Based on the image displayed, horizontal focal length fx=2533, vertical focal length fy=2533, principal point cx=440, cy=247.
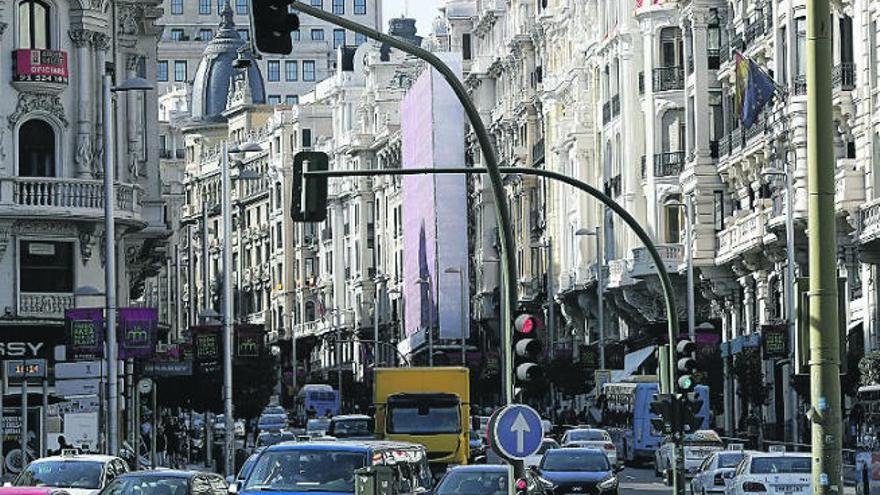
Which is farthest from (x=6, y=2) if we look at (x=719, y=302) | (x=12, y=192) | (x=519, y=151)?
(x=519, y=151)

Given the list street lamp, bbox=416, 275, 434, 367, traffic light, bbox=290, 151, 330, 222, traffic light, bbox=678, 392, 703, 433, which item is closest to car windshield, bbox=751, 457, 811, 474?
traffic light, bbox=678, 392, 703, 433

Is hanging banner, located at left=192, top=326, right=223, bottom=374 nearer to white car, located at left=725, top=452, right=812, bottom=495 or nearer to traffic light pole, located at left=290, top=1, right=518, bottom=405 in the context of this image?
white car, located at left=725, top=452, right=812, bottom=495

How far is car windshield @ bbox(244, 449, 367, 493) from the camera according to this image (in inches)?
1225

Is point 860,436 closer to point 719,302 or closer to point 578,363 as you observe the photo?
point 719,302

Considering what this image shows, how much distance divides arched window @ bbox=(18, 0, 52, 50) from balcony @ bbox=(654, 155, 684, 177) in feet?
105

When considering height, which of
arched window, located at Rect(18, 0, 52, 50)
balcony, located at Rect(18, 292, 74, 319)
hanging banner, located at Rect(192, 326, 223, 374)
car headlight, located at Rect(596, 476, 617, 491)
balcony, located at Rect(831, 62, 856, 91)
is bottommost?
car headlight, located at Rect(596, 476, 617, 491)

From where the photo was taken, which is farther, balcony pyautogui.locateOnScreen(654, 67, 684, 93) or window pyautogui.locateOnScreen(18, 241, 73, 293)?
balcony pyautogui.locateOnScreen(654, 67, 684, 93)

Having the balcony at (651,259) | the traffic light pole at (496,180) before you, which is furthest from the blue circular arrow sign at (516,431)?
the balcony at (651,259)

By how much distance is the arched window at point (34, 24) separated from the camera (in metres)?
61.4

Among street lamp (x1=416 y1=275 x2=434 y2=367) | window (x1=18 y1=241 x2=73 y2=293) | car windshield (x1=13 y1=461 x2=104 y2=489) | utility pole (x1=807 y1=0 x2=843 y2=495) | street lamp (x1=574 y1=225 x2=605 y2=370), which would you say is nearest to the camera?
utility pole (x1=807 y1=0 x2=843 y2=495)

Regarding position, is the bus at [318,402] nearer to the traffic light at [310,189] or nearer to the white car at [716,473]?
the white car at [716,473]

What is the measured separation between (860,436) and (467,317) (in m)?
92.2

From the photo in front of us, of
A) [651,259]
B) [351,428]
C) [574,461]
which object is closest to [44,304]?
[351,428]

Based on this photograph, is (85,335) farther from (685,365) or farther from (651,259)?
(651,259)
